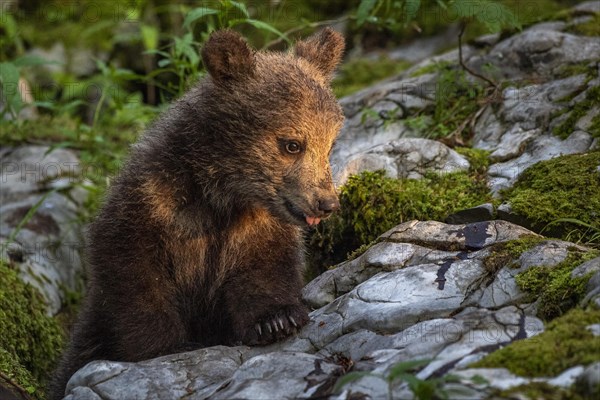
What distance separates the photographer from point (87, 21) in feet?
45.4

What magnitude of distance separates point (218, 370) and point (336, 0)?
9.60 metres

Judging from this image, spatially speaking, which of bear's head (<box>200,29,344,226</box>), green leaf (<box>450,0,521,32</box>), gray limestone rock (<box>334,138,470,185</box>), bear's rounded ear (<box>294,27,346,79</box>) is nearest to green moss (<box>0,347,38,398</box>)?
bear's head (<box>200,29,344,226</box>)

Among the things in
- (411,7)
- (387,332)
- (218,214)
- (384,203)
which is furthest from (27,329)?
(411,7)

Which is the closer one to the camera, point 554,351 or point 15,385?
point 554,351

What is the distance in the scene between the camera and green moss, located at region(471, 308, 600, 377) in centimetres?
366

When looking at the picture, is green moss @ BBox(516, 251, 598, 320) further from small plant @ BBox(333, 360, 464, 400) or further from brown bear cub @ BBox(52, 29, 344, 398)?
brown bear cub @ BBox(52, 29, 344, 398)

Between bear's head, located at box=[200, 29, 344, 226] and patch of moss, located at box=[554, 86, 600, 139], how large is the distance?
6.66 ft

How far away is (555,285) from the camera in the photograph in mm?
4617

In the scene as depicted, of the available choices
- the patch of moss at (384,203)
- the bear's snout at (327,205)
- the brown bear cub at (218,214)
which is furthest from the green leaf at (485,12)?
the bear's snout at (327,205)

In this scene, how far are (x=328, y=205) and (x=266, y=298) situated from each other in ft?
2.69

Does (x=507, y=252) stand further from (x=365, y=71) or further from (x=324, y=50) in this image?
(x=365, y=71)

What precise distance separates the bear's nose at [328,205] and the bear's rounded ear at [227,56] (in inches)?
44.8

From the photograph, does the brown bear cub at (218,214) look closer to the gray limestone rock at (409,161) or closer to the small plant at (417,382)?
the gray limestone rock at (409,161)

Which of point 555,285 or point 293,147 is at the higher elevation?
point 293,147
